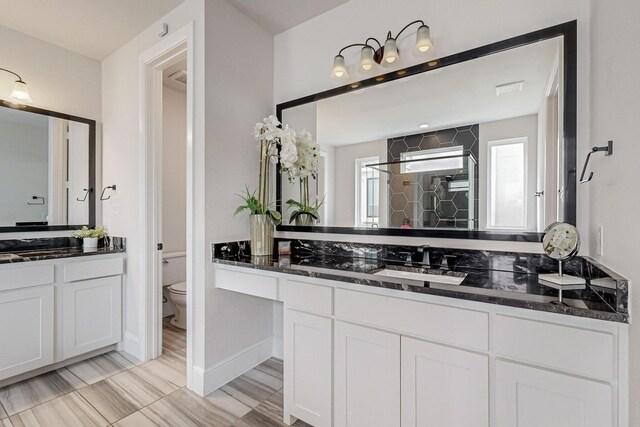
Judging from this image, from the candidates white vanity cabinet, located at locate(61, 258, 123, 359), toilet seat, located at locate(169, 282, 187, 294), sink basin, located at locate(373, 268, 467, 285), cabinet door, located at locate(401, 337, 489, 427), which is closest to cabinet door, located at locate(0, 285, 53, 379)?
white vanity cabinet, located at locate(61, 258, 123, 359)

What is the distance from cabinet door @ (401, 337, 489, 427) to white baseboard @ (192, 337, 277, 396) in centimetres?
131

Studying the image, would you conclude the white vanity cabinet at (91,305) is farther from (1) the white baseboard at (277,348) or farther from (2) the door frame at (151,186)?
(1) the white baseboard at (277,348)

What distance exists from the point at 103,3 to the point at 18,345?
2391 millimetres

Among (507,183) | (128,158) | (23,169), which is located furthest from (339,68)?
(23,169)

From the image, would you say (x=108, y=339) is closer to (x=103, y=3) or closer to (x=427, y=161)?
(x=103, y=3)

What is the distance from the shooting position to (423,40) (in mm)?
1663

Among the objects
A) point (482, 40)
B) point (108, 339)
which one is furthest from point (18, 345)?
point (482, 40)

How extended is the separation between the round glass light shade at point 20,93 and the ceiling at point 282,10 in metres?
1.80

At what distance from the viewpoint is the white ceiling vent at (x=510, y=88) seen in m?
1.52

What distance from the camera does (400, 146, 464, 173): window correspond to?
168 cm

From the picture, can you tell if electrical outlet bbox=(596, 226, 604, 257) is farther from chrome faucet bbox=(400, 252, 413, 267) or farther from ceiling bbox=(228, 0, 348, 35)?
ceiling bbox=(228, 0, 348, 35)

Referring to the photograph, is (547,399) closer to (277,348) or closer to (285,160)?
(285,160)

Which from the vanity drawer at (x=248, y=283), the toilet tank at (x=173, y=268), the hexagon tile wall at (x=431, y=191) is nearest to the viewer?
the hexagon tile wall at (x=431, y=191)

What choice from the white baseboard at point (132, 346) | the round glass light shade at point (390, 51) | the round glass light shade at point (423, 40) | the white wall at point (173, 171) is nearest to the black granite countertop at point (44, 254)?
the white baseboard at point (132, 346)
